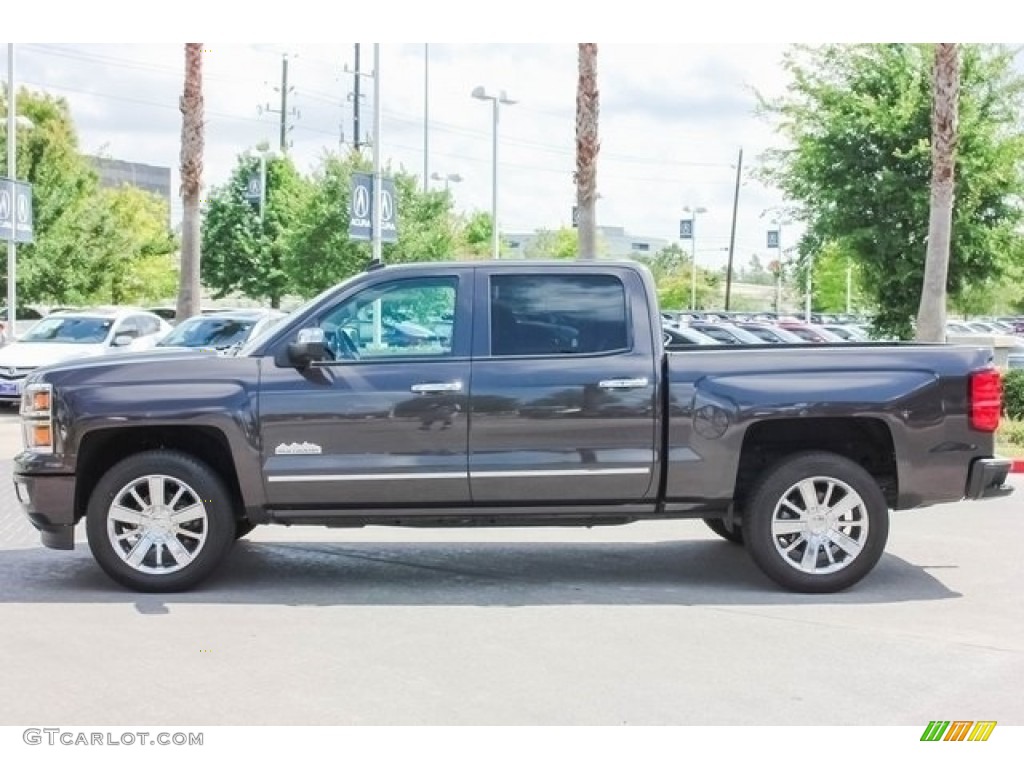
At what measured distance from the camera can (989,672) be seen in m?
5.95

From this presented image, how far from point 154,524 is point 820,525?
3.89 m

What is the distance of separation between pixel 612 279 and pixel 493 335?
0.81 m

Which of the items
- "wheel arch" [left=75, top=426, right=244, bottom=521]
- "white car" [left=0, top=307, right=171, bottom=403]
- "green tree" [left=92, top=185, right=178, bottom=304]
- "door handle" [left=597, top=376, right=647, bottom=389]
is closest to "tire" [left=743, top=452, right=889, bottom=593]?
"door handle" [left=597, top=376, right=647, bottom=389]

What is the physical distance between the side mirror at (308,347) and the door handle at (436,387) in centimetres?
57

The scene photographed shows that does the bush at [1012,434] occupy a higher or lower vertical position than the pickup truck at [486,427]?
lower

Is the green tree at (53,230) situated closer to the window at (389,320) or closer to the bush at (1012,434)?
the bush at (1012,434)

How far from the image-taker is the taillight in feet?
24.7

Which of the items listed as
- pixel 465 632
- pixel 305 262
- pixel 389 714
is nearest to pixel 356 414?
pixel 465 632

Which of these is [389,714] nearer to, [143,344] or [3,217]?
[143,344]

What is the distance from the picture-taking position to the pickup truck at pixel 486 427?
7359mm

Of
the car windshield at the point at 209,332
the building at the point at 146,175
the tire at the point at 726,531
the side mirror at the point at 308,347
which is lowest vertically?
the tire at the point at 726,531

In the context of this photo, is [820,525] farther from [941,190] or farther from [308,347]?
[941,190]

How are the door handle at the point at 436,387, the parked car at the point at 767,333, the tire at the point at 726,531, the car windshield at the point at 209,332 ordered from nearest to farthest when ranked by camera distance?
the door handle at the point at 436,387 < the tire at the point at 726,531 < the car windshield at the point at 209,332 < the parked car at the point at 767,333
